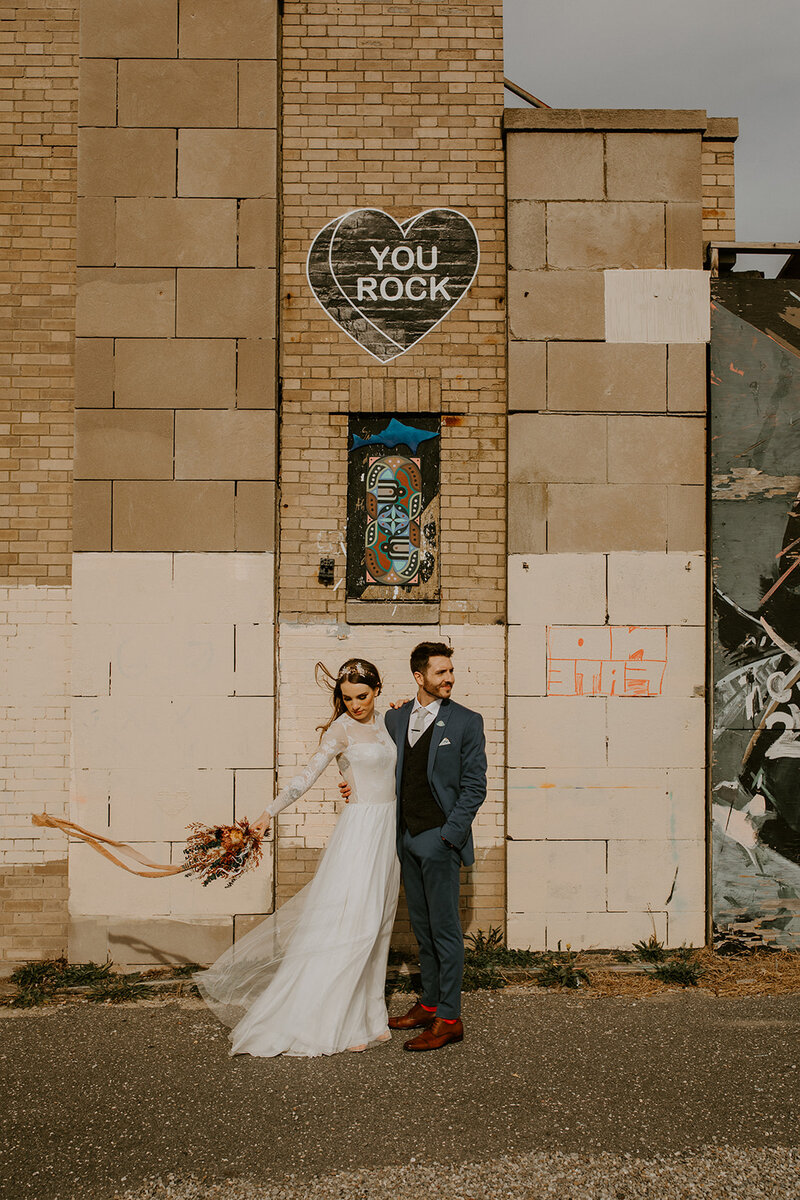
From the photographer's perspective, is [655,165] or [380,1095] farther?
[655,165]

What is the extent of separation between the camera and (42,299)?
19.4 ft

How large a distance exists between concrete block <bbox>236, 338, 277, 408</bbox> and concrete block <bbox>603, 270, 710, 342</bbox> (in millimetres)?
2432

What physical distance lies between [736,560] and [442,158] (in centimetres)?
360

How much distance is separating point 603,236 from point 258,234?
2473 mm

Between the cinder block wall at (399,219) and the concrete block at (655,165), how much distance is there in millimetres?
859

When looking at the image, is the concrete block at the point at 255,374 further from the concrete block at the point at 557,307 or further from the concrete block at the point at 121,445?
the concrete block at the point at 557,307

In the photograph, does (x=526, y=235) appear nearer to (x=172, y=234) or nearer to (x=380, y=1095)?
(x=172, y=234)

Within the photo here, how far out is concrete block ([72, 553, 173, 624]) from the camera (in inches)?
225

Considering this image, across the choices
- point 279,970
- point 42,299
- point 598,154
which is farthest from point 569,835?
point 42,299

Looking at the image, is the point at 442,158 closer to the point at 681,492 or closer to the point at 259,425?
the point at 259,425

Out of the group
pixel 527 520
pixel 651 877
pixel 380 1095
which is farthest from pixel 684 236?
pixel 380 1095

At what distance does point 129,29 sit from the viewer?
19.0 feet

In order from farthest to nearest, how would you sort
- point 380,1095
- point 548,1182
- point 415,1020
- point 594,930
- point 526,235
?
point 526,235 < point 594,930 < point 415,1020 < point 380,1095 < point 548,1182

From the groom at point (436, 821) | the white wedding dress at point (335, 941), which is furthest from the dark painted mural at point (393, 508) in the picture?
the white wedding dress at point (335, 941)
